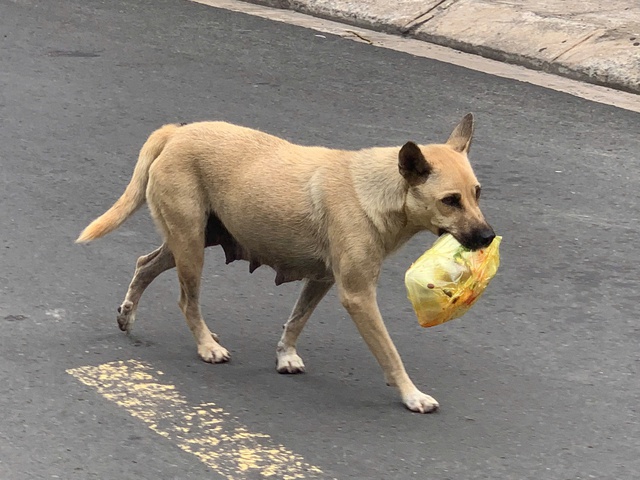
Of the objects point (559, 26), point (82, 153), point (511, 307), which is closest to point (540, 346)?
point (511, 307)

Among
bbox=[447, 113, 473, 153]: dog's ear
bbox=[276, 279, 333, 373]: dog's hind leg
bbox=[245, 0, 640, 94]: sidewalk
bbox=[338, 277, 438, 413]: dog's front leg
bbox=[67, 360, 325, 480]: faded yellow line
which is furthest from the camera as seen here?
bbox=[245, 0, 640, 94]: sidewalk

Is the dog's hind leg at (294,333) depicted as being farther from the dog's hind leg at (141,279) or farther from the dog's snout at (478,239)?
the dog's snout at (478,239)

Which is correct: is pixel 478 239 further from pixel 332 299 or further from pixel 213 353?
pixel 332 299

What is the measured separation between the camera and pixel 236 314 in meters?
5.66

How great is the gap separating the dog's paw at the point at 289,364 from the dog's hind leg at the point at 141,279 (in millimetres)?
742

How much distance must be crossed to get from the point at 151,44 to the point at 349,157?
6228 mm

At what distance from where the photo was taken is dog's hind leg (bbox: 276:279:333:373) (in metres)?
5.10

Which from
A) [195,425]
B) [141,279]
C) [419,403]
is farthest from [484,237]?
[141,279]

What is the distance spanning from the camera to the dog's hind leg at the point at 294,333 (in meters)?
5.10

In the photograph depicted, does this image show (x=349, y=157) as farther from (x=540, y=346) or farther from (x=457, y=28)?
(x=457, y=28)

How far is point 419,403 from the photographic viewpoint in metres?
4.72

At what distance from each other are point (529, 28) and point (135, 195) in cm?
628

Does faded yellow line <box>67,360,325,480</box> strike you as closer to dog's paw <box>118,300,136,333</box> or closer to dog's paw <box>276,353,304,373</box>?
dog's paw <box>118,300,136,333</box>

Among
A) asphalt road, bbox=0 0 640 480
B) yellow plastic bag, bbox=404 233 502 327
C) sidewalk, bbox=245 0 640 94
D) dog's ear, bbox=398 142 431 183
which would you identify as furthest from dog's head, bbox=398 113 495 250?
sidewalk, bbox=245 0 640 94
